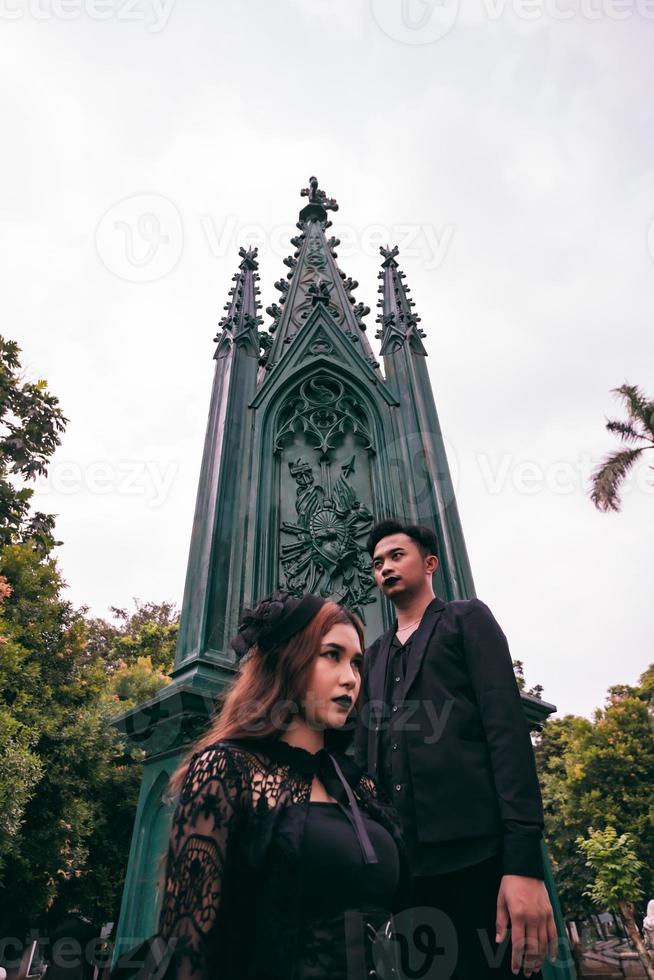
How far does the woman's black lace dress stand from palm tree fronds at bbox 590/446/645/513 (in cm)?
1881

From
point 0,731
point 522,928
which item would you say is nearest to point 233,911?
point 522,928

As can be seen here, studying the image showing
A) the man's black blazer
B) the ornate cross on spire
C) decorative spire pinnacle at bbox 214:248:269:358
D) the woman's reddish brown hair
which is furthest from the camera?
the ornate cross on spire

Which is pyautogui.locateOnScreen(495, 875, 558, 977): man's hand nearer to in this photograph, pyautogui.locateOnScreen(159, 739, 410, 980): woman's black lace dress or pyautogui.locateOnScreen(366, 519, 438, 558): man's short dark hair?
pyautogui.locateOnScreen(159, 739, 410, 980): woman's black lace dress

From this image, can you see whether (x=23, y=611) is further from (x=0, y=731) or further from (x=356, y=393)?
(x=356, y=393)

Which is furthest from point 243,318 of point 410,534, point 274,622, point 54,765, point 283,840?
point 54,765

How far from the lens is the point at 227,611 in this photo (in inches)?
201

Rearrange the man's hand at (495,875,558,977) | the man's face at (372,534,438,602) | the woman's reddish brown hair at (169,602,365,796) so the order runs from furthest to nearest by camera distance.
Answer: the man's face at (372,534,438,602), the man's hand at (495,875,558,977), the woman's reddish brown hair at (169,602,365,796)

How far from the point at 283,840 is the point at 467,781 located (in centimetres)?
107

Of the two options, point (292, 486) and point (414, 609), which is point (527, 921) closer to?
point (414, 609)

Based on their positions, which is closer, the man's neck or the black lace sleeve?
the black lace sleeve

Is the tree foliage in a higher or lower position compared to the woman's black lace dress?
higher

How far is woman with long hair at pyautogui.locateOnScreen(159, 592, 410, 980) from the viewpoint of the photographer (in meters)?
1.44

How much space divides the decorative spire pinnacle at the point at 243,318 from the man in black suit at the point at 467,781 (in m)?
5.06

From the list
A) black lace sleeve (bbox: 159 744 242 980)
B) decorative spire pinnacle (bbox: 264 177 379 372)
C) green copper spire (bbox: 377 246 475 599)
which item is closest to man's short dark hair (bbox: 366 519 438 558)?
black lace sleeve (bbox: 159 744 242 980)
